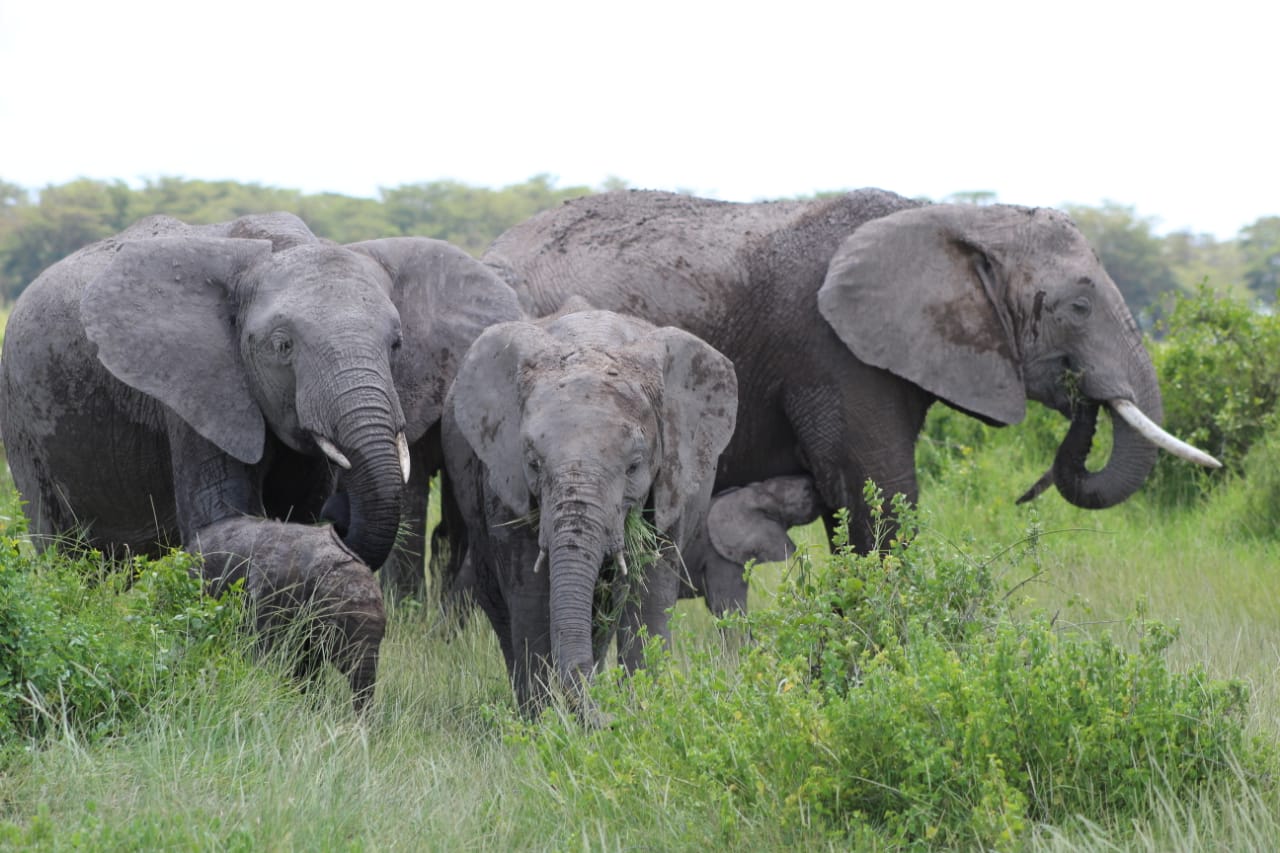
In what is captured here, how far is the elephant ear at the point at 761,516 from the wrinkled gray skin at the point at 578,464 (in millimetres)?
1540

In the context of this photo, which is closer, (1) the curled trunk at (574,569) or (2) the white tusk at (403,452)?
(1) the curled trunk at (574,569)

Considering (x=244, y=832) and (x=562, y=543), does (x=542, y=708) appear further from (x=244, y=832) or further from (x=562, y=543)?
(x=244, y=832)

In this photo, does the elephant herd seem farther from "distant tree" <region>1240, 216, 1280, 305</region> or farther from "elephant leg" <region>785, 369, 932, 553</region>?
"distant tree" <region>1240, 216, 1280, 305</region>

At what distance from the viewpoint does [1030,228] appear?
8.48 metres

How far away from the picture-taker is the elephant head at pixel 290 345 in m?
6.17

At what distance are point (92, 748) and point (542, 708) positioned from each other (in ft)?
4.60

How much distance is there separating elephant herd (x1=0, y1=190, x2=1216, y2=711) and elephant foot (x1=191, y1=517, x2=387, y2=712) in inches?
0.4

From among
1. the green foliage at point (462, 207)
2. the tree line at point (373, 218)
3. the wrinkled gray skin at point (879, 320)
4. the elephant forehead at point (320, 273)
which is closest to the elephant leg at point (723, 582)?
the wrinkled gray skin at point (879, 320)

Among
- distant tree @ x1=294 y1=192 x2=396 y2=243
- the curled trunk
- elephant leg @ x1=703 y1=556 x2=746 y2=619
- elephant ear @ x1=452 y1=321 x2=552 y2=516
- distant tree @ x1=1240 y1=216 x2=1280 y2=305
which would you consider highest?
elephant ear @ x1=452 y1=321 x2=552 y2=516

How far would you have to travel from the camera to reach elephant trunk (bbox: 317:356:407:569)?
20.1 ft

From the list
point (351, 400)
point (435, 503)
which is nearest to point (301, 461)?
point (351, 400)

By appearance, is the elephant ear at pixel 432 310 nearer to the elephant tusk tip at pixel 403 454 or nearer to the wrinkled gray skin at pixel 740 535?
the elephant tusk tip at pixel 403 454

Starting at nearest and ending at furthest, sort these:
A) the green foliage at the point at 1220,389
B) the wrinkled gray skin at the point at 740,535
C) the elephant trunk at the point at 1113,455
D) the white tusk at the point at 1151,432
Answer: the wrinkled gray skin at the point at 740,535 < the white tusk at the point at 1151,432 < the elephant trunk at the point at 1113,455 < the green foliage at the point at 1220,389

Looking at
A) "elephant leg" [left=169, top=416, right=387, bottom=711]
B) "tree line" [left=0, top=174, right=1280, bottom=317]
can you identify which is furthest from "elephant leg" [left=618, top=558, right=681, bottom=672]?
"tree line" [left=0, top=174, right=1280, bottom=317]
